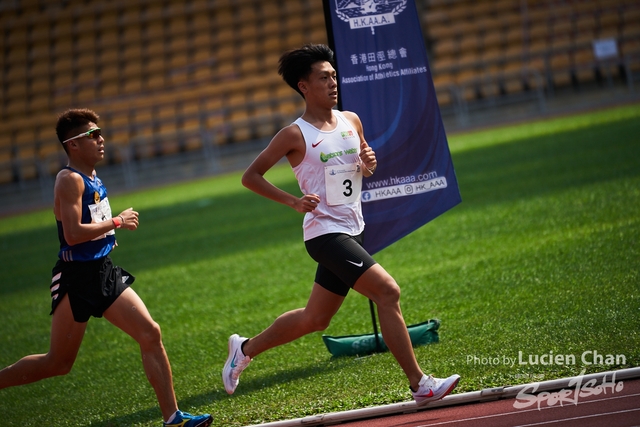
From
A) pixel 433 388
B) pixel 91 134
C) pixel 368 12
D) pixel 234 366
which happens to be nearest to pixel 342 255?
pixel 433 388

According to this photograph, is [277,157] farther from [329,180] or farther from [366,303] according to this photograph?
[366,303]

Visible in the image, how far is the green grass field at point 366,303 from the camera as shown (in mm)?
5418

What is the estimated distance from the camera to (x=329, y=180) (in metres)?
5.08

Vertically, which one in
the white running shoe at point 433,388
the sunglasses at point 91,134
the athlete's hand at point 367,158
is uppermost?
the sunglasses at point 91,134

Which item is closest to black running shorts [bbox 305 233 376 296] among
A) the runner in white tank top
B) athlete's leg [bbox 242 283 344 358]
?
the runner in white tank top

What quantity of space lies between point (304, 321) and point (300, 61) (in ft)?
5.69

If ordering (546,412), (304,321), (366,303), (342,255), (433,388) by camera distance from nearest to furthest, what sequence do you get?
(546,412)
(433,388)
(342,255)
(304,321)
(366,303)

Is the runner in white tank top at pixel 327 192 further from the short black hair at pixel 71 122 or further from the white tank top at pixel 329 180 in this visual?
the short black hair at pixel 71 122

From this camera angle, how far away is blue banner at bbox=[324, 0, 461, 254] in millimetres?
6266

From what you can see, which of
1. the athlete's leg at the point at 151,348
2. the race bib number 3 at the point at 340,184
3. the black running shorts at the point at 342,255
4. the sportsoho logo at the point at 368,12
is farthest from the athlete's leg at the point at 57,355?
the sportsoho logo at the point at 368,12

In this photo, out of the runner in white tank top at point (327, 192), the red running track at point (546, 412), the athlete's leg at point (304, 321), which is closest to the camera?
the red running track at point (546, 412)

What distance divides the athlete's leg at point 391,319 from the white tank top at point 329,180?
0.41 meters

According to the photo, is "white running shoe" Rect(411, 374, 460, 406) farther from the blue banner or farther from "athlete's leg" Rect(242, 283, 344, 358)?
the blue banner

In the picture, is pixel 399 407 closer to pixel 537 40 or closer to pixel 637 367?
pixel 637 367
